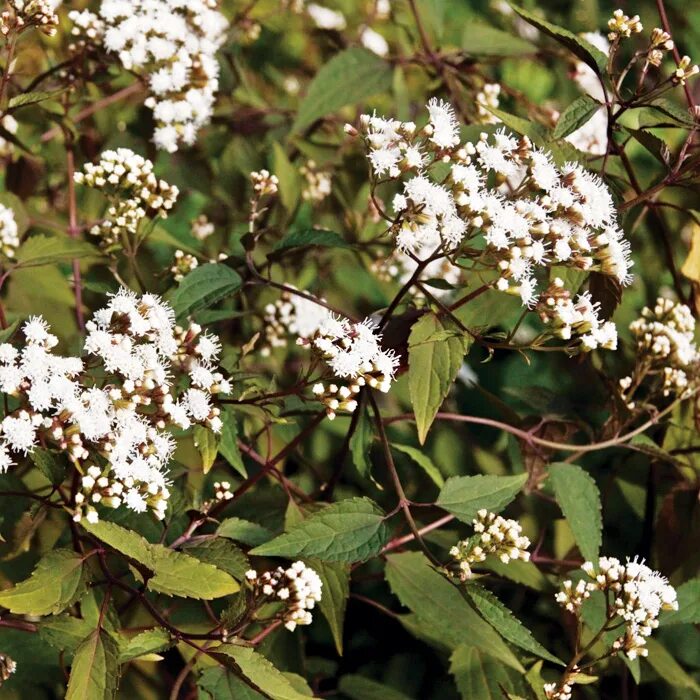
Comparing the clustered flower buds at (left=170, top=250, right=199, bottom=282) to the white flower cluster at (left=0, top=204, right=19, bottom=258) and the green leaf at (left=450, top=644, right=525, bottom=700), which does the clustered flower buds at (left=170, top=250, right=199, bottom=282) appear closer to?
the white flower cluster at (left=0, top=204, right=19, bottom=258)

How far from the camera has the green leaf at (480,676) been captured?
138 centimetres

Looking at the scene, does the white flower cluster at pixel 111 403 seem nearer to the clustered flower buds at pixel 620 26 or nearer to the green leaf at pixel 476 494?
the green leaf at pixel 476 494

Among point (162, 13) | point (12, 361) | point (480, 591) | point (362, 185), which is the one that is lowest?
Answer: point (480, 591)

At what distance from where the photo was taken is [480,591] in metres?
1.21

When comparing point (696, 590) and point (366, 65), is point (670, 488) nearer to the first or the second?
point (696, 590)

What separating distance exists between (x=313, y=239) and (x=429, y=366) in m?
0.33

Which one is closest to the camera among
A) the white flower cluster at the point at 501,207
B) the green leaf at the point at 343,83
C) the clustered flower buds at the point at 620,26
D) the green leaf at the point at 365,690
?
the white flower cluster at the point at 501,207

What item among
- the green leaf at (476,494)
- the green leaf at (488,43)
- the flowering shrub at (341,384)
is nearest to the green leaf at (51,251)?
the flowering shrub at (341,384)

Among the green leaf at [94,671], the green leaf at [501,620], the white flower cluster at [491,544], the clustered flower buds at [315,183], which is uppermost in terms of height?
the clustered flower buds at [315,183]

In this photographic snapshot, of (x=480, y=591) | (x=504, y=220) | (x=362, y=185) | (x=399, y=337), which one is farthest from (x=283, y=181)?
(x=480, y=591)

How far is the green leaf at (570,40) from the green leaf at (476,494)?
580 mm

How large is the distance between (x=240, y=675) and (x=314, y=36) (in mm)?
1948

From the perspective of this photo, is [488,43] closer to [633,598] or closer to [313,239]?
[313,239]

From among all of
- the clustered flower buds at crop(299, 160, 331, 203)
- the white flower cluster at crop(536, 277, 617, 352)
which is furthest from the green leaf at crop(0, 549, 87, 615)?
the clustered flower buds at crop(299, 160, 331, 203)
